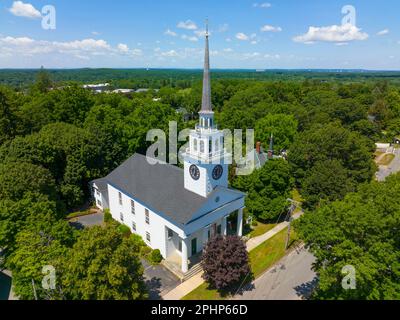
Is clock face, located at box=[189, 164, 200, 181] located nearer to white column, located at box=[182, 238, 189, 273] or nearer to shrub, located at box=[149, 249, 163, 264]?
white column, located at box=[182, 238, 189, 273]

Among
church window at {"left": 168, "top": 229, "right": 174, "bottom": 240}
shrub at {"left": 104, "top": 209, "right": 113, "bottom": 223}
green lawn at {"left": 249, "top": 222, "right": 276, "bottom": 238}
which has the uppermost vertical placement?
church window at {"left": 168, "top": 229, "right": 174, "bottom": 240}

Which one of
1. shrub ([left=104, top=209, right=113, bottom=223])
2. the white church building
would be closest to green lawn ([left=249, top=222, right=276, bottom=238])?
the white church building

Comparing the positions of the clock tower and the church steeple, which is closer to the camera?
the church steeple

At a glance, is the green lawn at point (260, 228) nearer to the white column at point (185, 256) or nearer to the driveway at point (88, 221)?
Result: the white column at point (185, 256)

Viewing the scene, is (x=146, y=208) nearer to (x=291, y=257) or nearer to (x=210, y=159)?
(x=210, y=159)

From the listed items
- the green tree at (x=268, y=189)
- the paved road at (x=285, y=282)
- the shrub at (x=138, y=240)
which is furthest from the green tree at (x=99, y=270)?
the green tree at (x=268, y=189)
